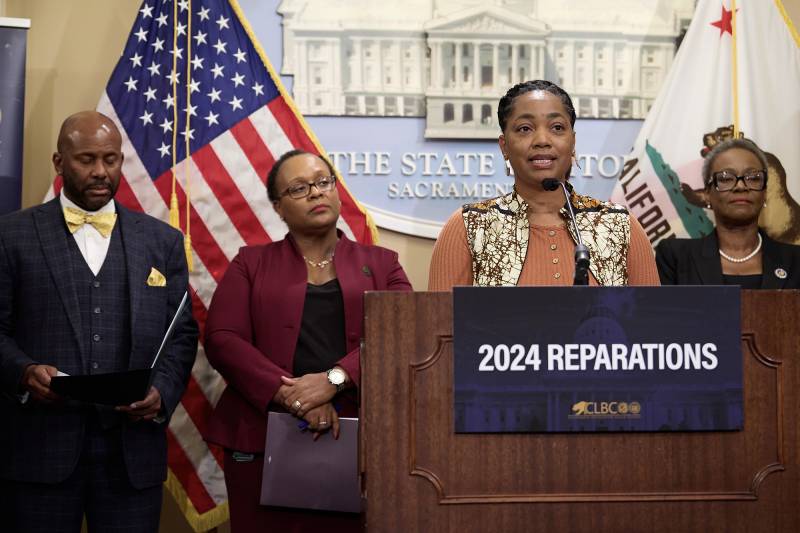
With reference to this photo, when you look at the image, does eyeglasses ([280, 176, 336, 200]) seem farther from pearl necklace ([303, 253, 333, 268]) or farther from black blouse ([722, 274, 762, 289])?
black blouse ([722, 274, 762, 289])

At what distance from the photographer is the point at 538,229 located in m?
2.15

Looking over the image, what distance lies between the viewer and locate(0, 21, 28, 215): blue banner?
3.31 meters

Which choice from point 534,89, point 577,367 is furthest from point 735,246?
point 577,367

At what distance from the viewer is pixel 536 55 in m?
3.88

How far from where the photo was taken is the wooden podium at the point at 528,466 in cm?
148

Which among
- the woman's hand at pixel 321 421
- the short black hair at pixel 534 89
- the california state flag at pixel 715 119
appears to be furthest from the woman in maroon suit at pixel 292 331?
the california state flag at pixel 715 119

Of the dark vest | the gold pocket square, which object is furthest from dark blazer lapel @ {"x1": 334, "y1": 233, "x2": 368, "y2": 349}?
the dark vest

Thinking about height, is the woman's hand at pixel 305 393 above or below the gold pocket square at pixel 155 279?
below

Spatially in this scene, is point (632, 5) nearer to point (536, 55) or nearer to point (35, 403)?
point (536, 55)

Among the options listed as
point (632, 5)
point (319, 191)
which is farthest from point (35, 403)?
point (632, 5)

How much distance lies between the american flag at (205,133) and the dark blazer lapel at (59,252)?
67cm

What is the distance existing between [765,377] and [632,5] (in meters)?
2.74

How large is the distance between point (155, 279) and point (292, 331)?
47 cm

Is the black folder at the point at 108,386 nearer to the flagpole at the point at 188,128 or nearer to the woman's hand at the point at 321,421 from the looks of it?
the woman's hand at the point at 321,421
